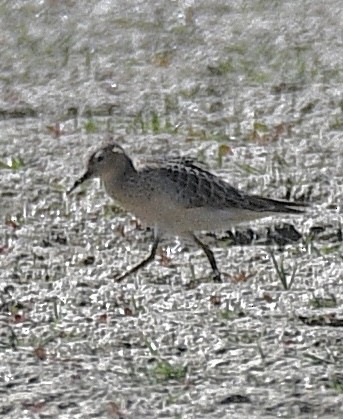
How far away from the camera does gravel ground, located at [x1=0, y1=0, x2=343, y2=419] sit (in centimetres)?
642

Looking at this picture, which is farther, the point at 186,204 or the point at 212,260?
the point at 186,204

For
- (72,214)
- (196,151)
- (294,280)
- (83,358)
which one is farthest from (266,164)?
(83,358)

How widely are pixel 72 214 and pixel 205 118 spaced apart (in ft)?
6.16

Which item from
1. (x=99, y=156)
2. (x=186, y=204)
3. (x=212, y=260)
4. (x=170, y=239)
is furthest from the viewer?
(x=170, y=239)

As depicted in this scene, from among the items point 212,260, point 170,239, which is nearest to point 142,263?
point 212,260

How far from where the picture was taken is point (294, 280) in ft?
25.2

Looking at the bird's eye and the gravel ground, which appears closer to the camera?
the gravel ground

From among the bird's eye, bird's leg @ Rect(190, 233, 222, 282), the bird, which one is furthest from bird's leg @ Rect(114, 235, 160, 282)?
the bird's eye

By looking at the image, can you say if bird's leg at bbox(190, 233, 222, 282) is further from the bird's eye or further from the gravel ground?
the bird's eye

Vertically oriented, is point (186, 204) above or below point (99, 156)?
below

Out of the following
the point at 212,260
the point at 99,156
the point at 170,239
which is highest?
the point at 99,156

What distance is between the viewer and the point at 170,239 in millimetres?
8609

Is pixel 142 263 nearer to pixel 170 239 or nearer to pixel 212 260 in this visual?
pixel 212 260

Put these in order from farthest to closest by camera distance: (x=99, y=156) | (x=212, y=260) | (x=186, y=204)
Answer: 1. (x=99, y=156)
2. (x=186, y=204)
3. (x=212, y=260)
